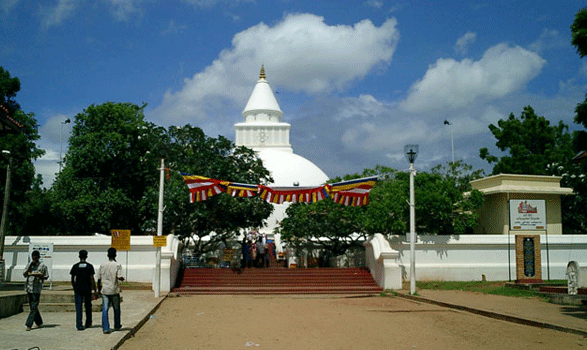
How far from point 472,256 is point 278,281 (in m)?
8.74

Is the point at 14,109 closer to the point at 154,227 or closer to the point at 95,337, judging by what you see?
the point at 154,227

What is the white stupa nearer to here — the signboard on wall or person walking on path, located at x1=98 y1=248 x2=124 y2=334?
the signboard on wall

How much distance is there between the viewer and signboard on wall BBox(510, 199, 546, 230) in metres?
26.5

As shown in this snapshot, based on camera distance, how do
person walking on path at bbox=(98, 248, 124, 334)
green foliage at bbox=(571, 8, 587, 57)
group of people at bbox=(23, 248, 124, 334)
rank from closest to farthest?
person walking on path at bbox=(98, 248, 124, 334), group of people at bbox=(23, 248, 124, 334), green foliage at bbox=(571, 8, 587, 57)

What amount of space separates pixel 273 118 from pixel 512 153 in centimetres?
2167

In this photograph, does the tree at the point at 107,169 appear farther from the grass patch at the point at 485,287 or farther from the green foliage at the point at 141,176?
the grass patch at the point at 485,287

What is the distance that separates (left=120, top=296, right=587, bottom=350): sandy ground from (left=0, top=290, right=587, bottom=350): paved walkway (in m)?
0.27

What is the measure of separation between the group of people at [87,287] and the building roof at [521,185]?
21.1 m

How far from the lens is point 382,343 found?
10.4 metres

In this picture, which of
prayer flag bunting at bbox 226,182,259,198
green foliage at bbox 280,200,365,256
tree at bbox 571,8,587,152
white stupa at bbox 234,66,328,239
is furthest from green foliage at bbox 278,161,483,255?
white stupa at bbox 234,66,328,239

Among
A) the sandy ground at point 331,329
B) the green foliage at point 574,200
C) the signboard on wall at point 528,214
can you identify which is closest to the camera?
the sandy ground at point 331,329

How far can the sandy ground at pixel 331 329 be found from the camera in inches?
404

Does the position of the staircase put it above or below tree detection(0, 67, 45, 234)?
below

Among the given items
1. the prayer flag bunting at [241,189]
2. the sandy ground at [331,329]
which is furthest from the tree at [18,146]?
the sandy ground at [331,329]
